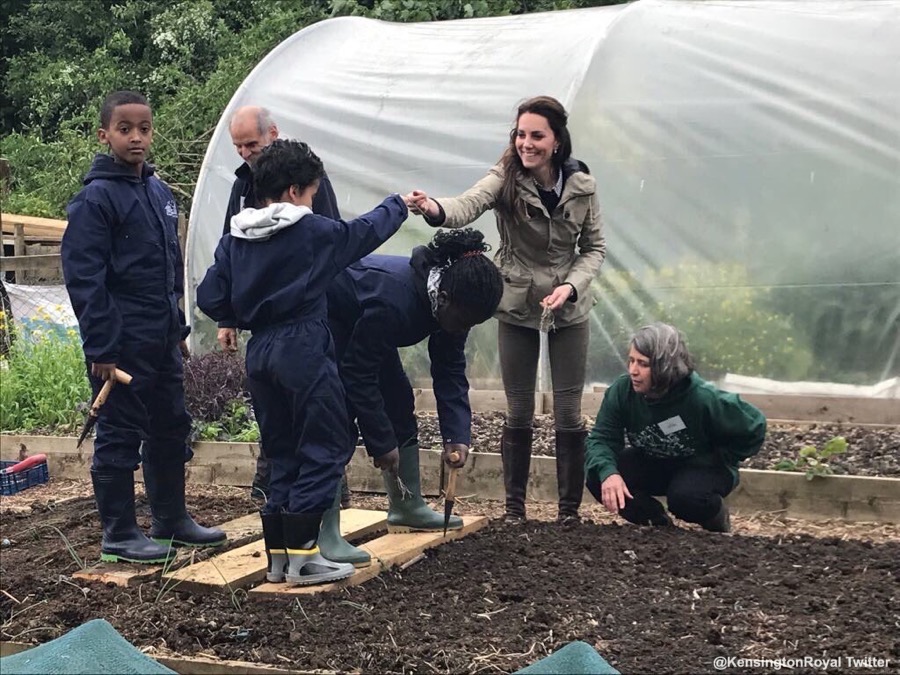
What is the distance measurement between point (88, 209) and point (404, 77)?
4.75 meters

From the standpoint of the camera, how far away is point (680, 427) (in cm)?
475

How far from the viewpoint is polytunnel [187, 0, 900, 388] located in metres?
7.20

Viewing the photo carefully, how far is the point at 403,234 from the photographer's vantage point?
8.37 m

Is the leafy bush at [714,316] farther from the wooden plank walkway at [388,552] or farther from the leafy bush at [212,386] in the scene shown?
the wooden plank walkway at [388,552]

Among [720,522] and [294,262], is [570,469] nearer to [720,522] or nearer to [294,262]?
[720,522]

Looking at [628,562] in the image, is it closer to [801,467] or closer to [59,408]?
[801,467]

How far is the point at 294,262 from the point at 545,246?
1.50 m

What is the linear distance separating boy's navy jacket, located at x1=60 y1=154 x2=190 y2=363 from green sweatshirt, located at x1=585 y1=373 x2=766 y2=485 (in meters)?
1.80

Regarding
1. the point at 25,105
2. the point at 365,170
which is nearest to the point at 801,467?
the point at 365,170

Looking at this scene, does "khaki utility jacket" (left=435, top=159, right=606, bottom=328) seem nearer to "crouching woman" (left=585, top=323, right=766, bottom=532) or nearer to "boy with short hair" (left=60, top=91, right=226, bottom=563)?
"crouching woman" (left=585, top=323, right=766, bottom=532)

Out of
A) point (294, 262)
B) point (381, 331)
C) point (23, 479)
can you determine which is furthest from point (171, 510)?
point (23, 479)

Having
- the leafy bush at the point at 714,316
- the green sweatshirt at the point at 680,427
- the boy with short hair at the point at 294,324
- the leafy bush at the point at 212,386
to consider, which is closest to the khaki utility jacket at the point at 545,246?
the green sweatshirt at the point at 680,427

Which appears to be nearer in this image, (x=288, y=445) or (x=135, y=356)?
(x=288, y=445)

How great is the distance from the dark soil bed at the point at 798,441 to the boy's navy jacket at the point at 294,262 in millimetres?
2722
